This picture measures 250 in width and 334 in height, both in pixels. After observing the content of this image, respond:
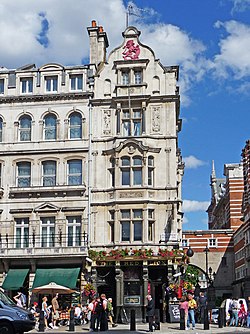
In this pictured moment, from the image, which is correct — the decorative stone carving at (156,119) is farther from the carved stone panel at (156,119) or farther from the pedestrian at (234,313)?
the pedestrian at (234,313)

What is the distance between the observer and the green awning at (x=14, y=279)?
123 ft

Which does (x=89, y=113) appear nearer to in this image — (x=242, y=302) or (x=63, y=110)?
(x=63, y=110)

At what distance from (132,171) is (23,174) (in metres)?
7.63

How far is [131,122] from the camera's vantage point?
39969mm

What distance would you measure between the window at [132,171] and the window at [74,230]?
401 cm

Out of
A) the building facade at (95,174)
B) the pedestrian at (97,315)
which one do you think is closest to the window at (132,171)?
the building facade at (95,174)

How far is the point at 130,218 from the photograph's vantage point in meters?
38.5

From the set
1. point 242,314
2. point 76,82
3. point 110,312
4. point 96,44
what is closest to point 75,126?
point 76,82

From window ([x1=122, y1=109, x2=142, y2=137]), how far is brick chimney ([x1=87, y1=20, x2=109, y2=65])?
5.23m

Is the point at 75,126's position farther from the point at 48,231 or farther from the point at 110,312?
the point at 110,312

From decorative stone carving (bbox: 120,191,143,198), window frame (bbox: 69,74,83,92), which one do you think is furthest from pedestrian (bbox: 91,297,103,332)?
window frame (bbox: 69,74,83,92)

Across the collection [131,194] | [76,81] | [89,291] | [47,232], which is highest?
[76,81]

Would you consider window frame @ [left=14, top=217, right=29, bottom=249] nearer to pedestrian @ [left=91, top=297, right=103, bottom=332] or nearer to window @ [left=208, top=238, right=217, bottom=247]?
pedestrian @ [left=91, top=297, right=103, bottom=332]

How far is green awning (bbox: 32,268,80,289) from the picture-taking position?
1464 inches
